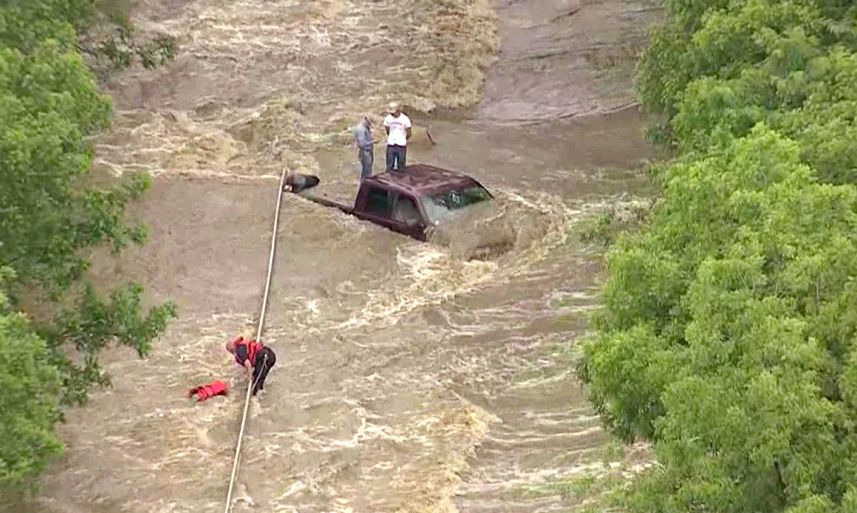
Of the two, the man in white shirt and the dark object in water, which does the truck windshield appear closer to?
the man in white shirt

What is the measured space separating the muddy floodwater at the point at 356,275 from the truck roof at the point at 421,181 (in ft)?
2.43

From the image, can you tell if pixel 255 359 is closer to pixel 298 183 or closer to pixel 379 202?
pixel 379 202

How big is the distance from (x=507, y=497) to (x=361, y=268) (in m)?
6.45

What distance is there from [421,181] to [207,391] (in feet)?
18.2

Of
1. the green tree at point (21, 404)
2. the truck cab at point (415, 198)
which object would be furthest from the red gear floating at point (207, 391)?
the green tree at point (21, 404)

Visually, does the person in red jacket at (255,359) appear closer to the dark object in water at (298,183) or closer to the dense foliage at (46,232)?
the dense foliage at (46,232)

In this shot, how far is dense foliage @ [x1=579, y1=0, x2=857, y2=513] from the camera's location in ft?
26.3

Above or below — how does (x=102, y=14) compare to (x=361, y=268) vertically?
above

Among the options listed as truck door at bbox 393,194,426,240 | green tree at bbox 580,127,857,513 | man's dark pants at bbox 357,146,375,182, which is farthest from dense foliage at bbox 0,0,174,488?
man's dark pants at bbox 357,146,375,182

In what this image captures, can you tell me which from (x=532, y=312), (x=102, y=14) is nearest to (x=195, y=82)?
(x=102, y=14)

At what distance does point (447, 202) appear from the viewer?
20016mm

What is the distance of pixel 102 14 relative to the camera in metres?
24.9

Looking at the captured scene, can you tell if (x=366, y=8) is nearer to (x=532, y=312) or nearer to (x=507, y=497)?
(x=532, y=312)

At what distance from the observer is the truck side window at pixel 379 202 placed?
20383 millimetres
